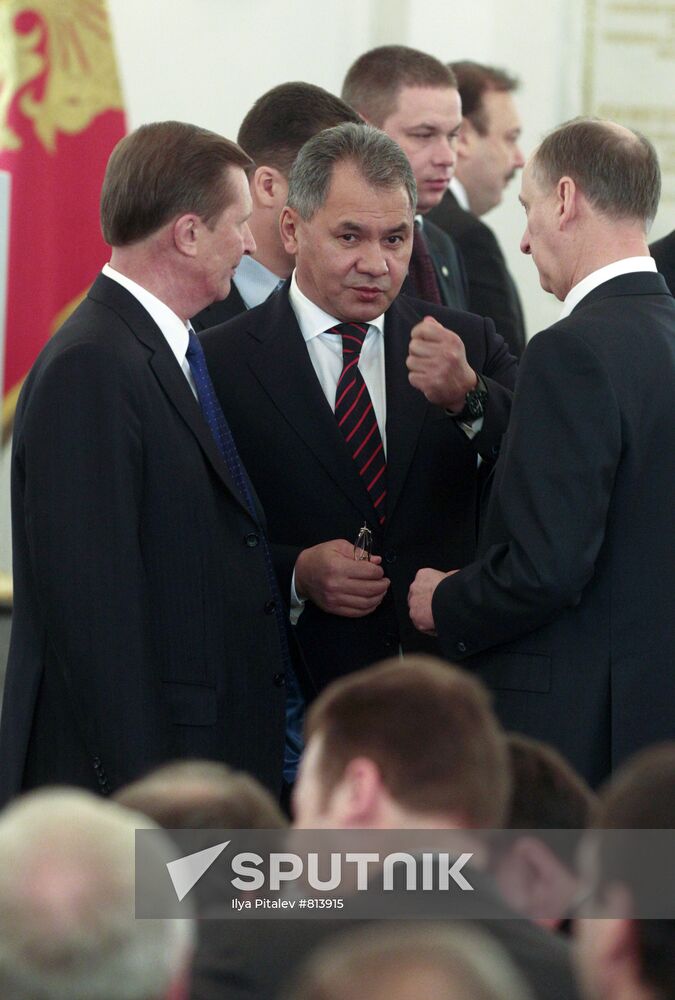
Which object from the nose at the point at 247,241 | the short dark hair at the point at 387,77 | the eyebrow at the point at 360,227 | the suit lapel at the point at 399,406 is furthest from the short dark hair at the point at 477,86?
the nose at the point at 247,241

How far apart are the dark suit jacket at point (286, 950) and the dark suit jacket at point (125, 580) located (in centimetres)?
114

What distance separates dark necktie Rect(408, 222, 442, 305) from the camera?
4.21m

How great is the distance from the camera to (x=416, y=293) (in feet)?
13.8

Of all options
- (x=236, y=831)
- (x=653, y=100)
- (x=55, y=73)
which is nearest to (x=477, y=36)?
(x=653, y=100)

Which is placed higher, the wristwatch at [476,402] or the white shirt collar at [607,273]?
the white shirt collar at [607,273]

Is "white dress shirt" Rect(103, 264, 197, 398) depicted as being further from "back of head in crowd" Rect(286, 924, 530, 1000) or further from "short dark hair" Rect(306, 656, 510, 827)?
"back of head in crowd" Rect(286, 924, 530, 1000)

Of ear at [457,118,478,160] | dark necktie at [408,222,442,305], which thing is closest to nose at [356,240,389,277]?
dark necktie at [408,222,442,305]

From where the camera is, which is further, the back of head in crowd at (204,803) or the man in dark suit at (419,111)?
the man in dark suit at (419,111)

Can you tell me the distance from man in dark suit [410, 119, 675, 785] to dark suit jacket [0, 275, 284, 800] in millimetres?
372

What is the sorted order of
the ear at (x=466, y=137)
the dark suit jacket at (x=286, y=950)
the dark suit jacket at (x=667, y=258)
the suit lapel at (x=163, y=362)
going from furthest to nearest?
the ear at (x=466, y=137), the dark suit jacket at (x=667, y=258), the suit lapel at (x=163, y=362), the dark suit jacket at (x=286, y=950)

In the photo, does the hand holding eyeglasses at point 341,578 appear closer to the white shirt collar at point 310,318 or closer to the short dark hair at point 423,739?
the white shirt collar at point 310,318

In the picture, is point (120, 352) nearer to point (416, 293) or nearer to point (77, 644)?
point (77, 644)

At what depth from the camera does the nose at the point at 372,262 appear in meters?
3.14

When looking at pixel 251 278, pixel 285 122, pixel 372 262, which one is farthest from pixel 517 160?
pixel 372 262
